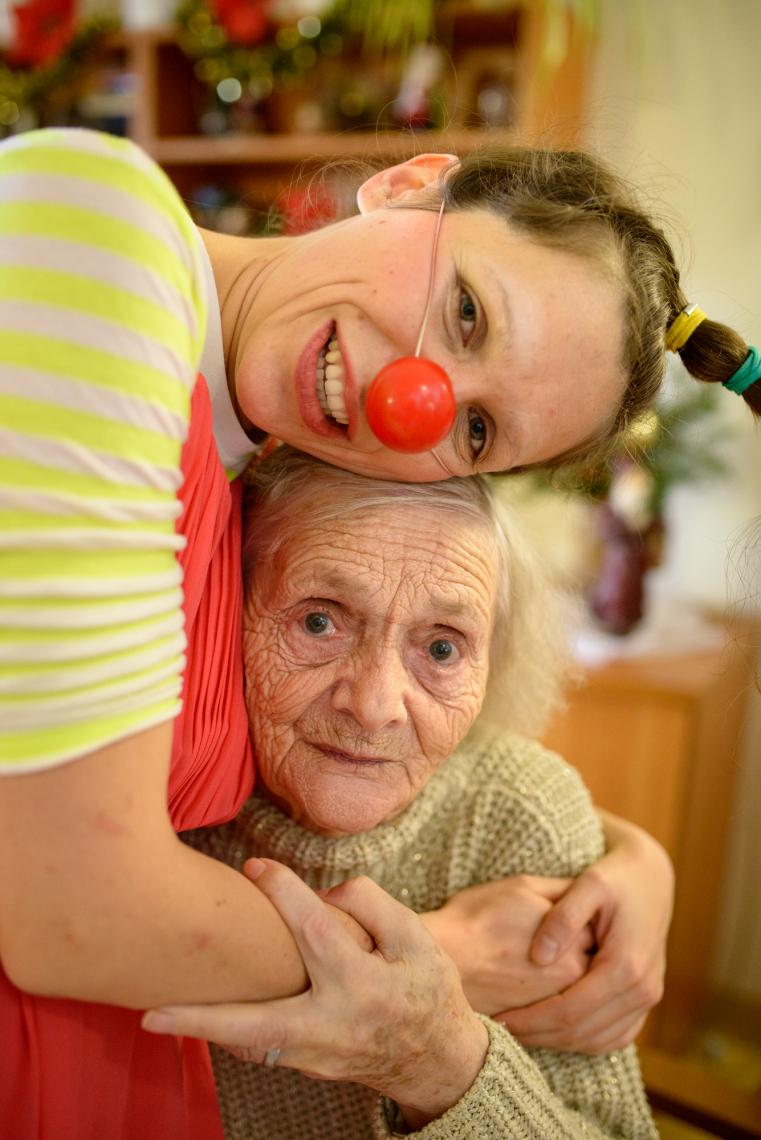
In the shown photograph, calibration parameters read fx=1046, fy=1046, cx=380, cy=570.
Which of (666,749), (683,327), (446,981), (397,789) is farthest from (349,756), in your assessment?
(666,749)

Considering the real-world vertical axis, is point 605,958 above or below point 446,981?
below

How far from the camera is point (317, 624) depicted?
1.18 meters

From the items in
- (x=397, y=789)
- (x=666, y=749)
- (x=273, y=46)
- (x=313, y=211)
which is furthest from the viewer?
(x=273, y=46)

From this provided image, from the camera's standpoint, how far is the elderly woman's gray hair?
1.21 meters

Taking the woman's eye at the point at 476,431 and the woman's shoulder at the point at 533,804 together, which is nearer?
the woman's eye at the point at 476,431

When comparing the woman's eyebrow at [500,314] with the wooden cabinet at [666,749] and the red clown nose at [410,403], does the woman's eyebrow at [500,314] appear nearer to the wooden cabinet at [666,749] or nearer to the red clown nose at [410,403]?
the red clown nose at [410,403]

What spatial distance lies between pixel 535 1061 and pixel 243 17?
3.30 metres

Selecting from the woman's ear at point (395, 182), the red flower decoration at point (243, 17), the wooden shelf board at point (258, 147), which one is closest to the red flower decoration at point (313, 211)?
the woman's ear at point (395, 182)

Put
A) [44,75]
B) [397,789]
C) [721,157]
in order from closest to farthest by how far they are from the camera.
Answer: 1. [397,789]
2. [721,157]
3. [44,75]

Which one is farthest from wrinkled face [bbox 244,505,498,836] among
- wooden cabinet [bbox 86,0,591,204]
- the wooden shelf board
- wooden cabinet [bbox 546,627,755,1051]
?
the wooden shelf board

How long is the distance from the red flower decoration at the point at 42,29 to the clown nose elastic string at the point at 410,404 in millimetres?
3432

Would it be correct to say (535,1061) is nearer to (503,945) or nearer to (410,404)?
(503,945)

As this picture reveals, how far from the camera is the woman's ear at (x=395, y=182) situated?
1.22 m

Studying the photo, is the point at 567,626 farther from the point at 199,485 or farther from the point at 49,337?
the point at 49,337
